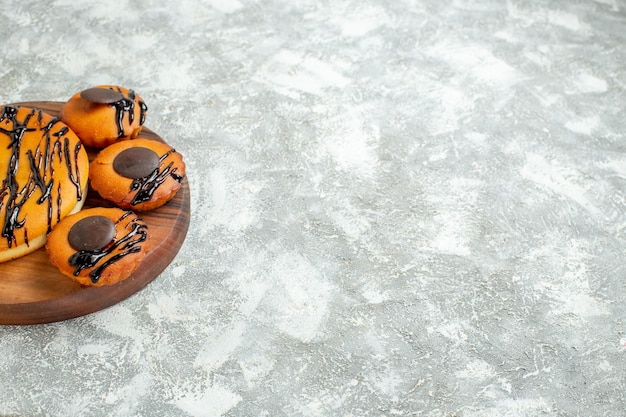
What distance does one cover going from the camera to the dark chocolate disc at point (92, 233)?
2.13 m

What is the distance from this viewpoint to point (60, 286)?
2209mm

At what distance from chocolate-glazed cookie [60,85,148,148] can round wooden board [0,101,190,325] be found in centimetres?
25

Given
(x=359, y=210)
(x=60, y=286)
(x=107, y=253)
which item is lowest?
(x=359, y=210)

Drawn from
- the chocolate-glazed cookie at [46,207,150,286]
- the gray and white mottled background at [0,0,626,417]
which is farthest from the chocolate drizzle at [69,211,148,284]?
the gray and white mottled background at [0,0,626,417]

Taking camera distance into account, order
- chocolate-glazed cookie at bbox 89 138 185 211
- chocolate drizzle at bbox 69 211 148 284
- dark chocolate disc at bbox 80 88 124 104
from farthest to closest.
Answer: dark chocolate disc at bbox 80 88 124 104, chocolate-glazed cookie at bbox 89 138 185 211, chocolate drizzle at bbox 69 211 148 284

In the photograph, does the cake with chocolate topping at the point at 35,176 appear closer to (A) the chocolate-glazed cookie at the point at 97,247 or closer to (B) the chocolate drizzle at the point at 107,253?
(A) the chocolate-glazed cookie at the point at 97,247

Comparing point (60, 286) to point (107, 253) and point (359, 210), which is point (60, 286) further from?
point (359, 210)

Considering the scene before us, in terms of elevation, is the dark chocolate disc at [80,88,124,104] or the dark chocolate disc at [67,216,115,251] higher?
the dark chocolate disc at [80,88,124,104]

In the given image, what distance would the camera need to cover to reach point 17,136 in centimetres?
243

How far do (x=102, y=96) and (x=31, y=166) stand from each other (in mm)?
360

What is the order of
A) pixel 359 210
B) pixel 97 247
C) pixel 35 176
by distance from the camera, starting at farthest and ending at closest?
pixel 359 210 < pixel 35 176 < pixel 97 247

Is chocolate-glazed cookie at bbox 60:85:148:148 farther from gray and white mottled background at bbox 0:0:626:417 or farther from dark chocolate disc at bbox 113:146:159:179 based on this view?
gray and white mottled background at bbox 0:0:626:417

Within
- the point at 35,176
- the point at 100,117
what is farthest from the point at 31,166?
the point at 100,117

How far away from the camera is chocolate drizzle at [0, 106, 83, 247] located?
221 cm
